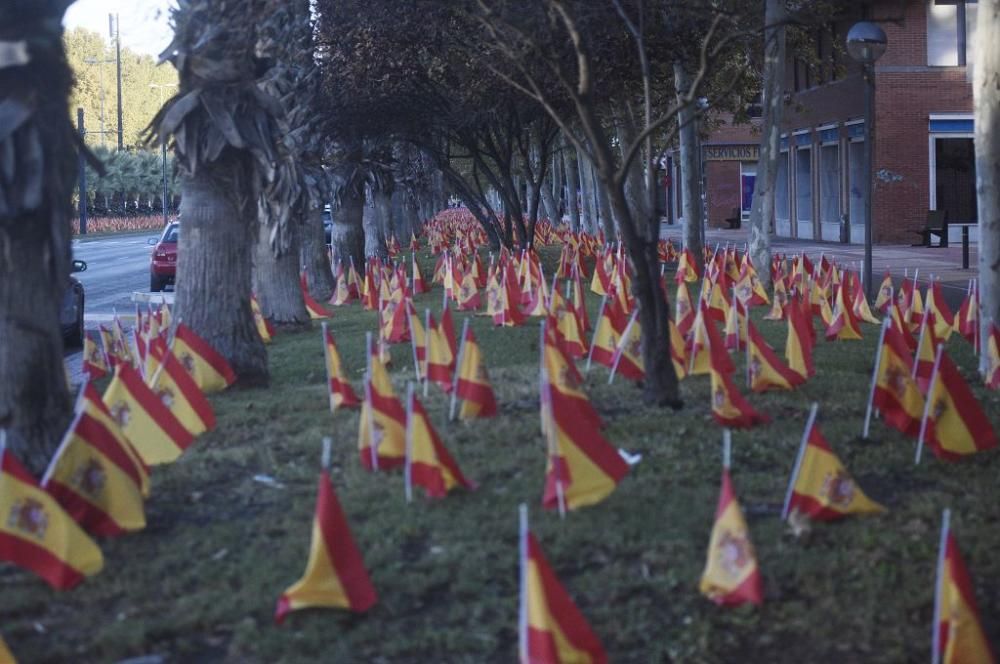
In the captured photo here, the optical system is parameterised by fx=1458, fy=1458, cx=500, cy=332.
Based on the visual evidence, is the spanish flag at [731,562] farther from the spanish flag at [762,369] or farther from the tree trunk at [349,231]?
the tree trunk at [349,231]

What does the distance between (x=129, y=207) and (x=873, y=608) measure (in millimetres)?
90542

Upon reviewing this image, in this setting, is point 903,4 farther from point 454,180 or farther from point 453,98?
point 453,98

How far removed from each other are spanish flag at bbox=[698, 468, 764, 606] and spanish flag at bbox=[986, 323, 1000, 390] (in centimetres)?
590

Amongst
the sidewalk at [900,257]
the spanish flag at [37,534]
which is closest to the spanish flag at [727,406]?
the spanish flag at [37,534]

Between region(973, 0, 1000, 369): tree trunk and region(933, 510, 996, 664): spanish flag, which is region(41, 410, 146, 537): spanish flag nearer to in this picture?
region(933, 510, 996, 664): spanish flag

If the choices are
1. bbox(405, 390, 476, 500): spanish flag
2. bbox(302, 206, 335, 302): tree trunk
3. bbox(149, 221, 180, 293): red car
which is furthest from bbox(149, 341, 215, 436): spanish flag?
bbox(149, 221, 180, 293): red car

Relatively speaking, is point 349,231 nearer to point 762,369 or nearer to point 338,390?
point 338,390

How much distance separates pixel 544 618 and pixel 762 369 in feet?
20.3

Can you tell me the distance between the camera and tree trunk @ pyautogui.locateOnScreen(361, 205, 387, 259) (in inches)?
1222

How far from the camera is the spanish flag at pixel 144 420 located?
860 centimetres

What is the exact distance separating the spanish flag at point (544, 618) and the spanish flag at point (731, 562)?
96 cm

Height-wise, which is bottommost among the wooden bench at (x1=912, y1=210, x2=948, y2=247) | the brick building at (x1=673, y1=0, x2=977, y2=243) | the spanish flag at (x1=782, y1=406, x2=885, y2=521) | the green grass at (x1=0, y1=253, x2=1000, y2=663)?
the green grass at (x1=0, y1=253, x2=1000, y2=663)

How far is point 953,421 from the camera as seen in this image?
8.15 metres

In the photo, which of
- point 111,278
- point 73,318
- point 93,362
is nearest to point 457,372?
point 93,362
